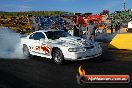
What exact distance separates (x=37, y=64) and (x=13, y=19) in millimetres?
32359

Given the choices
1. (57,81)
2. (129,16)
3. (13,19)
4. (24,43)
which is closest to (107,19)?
(129,16)

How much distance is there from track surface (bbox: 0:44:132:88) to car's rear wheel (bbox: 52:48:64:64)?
23 cm

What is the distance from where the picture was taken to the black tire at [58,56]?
41.1 feet

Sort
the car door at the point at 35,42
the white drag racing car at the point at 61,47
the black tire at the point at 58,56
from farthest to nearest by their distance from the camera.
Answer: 1. the car door at the point at 35,42
2. the black tire at the point at 58,56
3. the white drag racing car at the point at 61,47

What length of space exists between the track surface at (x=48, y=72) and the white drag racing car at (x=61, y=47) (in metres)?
0.39

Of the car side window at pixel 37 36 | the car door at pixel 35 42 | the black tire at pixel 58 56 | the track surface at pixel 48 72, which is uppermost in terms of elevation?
the car side window at pixel 37 36

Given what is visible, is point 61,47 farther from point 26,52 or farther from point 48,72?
point 26,52

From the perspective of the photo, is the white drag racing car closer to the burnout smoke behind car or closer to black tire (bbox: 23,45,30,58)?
black tire (bbox: 23,45,30,58)

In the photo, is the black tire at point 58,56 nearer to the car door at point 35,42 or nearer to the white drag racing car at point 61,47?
the white drag racing car at point 61,47

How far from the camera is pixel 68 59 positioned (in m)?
12.4

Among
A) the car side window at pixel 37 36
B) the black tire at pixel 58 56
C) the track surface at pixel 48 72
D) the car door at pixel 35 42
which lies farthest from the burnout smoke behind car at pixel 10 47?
the black tire at pixel 58 56

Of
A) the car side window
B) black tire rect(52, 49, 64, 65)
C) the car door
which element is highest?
the car side window

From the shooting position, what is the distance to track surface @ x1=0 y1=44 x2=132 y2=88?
8875mm

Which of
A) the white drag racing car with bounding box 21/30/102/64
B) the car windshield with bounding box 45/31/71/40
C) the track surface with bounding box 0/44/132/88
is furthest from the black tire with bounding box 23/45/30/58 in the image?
the car windshield with bounding box 45/31/71/40
